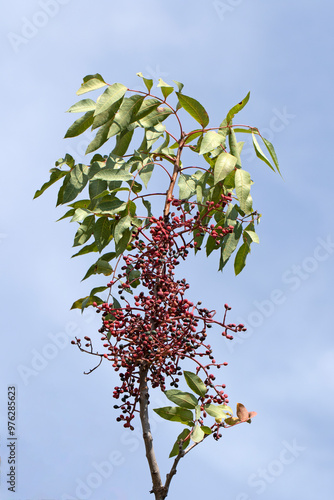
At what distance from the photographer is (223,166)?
135 inches

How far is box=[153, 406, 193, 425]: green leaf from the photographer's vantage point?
319 cm

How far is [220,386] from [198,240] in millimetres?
1115

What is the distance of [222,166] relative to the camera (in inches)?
135

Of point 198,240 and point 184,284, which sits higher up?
point 198,240

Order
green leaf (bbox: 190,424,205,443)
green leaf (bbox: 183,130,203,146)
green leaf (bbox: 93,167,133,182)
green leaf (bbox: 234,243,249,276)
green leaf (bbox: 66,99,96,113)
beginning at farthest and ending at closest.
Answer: green leaf (bbox: 234,243,249,276)
green leaf (bbox: 183,130,203,146)
green leaf (bbox: 66,99,96,113)
green leaf (bbox: 93,167,133,182)
green leaf (bbox: 190,424,205,443)

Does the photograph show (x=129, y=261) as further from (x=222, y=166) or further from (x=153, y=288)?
(x=222, y=166)

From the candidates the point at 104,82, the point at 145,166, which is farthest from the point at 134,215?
the point at 104,82

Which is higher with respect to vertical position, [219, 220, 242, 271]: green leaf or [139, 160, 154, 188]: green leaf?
[139, 160, 154, 188]: green leaf

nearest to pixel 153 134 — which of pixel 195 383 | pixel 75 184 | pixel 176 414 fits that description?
pixel 75 184

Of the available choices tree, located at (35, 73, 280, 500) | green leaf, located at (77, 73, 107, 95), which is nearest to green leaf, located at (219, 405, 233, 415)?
tree, located at (35, 73, 280, 500)

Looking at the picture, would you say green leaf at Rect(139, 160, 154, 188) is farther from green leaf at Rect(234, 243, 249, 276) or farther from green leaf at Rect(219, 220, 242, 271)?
green leaf at Rect(234, 243, 249, 276)

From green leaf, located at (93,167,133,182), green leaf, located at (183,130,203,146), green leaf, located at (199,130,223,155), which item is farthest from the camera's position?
green leaf, located at (183,130,203,146)

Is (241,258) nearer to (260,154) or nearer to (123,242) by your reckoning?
(260,154)

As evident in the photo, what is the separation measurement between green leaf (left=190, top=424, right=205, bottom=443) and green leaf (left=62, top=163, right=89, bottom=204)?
62.6 inches
